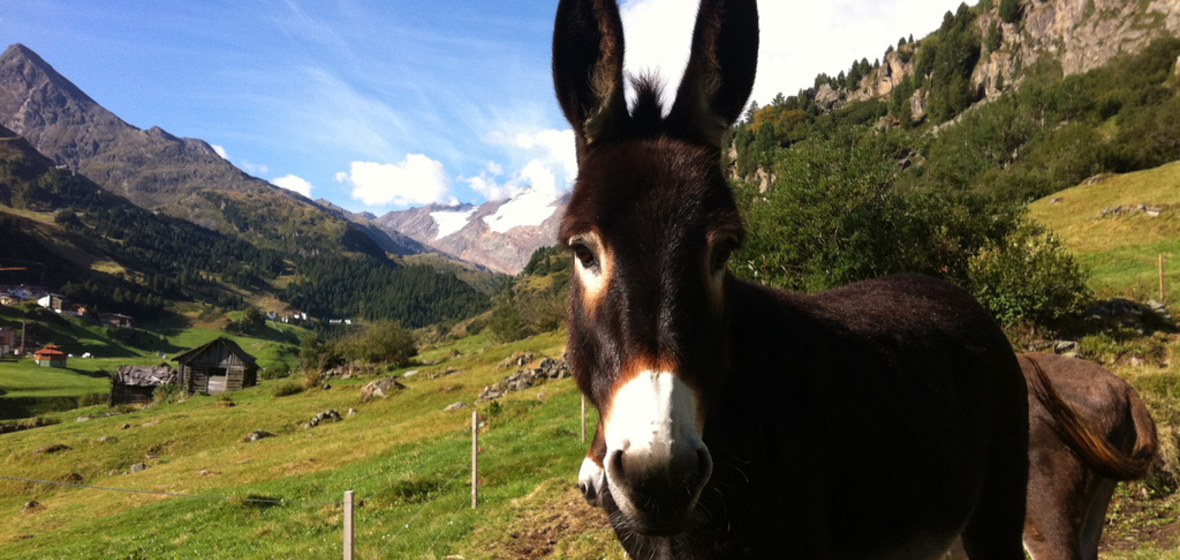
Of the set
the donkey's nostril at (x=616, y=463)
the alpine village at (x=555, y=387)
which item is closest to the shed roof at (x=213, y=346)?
the alpine village at (x=555, y=387)

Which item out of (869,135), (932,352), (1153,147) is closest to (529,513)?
(932,352)

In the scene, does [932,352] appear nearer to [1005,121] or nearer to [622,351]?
[622,351]

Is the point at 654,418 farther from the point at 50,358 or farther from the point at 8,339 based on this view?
the point at 8,339

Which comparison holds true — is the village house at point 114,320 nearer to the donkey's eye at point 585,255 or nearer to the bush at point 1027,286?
the bush at point 1027,286

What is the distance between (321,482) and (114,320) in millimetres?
197488

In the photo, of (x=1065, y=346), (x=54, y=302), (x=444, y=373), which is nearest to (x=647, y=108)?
(x=1065, y=346)

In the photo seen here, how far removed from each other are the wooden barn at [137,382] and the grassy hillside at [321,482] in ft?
86.0

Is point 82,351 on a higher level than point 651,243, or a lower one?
lower

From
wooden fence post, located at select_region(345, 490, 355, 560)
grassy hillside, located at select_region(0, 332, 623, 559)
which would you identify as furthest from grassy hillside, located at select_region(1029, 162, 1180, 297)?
wooden fence post, located at select_region(345, 490, 355, 560)

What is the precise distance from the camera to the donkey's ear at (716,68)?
8.62 ft

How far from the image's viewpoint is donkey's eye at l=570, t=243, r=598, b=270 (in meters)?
2.37

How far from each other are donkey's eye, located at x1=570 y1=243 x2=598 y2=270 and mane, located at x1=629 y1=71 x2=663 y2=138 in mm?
597

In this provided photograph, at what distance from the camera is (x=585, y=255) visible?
2.39 meters

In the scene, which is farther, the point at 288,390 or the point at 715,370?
the point at 288,390
